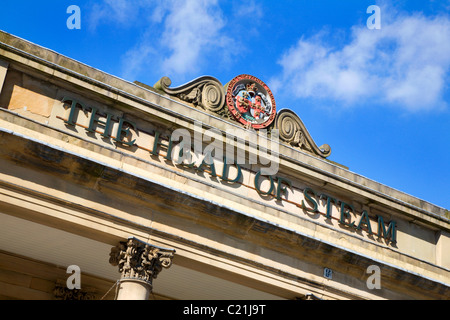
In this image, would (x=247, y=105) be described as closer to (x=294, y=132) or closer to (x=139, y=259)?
(x=294, y=132)

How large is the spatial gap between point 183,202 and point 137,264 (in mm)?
2054

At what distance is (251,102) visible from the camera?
21.2 m

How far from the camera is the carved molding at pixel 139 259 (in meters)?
16.8

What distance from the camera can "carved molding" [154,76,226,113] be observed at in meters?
19.9

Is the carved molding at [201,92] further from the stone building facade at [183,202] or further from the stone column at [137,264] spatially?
the stone column at [137,264]

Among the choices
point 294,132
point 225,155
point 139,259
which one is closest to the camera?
point 139,259

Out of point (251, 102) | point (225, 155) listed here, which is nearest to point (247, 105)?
point (251, 102)

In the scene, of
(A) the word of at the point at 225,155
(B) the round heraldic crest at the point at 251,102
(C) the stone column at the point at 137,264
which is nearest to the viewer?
(C) the stone column at the point at 137,264

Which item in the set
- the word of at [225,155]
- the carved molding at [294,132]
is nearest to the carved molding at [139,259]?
the word of at [225,155]

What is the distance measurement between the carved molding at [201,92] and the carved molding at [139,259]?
488 centimetres

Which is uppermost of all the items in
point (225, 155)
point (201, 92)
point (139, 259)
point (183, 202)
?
point (201, 92)

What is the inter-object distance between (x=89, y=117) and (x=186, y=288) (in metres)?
6.05

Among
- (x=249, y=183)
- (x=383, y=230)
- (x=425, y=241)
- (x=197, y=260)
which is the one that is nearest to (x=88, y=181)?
(x=197, y=260)
